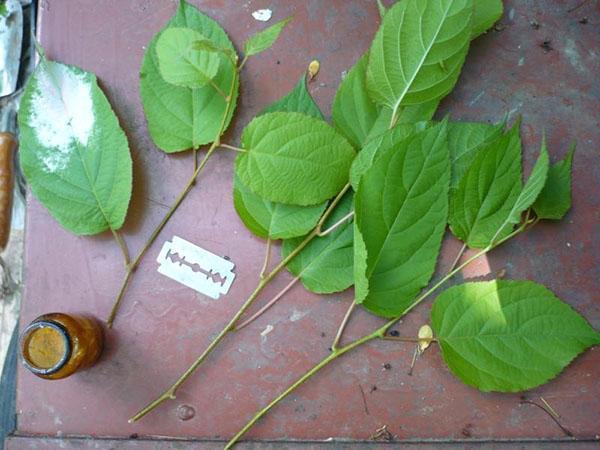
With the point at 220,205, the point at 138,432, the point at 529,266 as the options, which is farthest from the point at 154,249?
the point at 529,266

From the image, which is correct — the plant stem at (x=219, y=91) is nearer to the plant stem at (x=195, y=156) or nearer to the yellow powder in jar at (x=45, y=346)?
the plant stem at (x=195, y=156)

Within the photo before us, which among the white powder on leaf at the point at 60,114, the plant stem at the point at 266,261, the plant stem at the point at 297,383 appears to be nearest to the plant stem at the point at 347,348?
the plant stem at the point at 297,383

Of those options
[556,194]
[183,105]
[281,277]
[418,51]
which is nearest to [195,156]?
[183,105]

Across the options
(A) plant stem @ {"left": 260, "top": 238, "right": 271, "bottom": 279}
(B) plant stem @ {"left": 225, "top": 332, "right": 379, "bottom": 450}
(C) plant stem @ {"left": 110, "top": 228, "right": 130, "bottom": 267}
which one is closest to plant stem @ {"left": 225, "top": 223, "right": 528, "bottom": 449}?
(B) plant stem @ {"left": 225, "top": 332, "right": 379, "bottom": 450}

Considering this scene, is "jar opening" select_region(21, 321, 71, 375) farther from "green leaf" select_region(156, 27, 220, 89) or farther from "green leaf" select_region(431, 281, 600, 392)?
"green leaf" select_region(431, 281, 600, 392)

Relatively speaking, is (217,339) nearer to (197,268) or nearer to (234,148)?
(197,268)

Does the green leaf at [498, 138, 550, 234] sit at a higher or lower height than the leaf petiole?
lower
